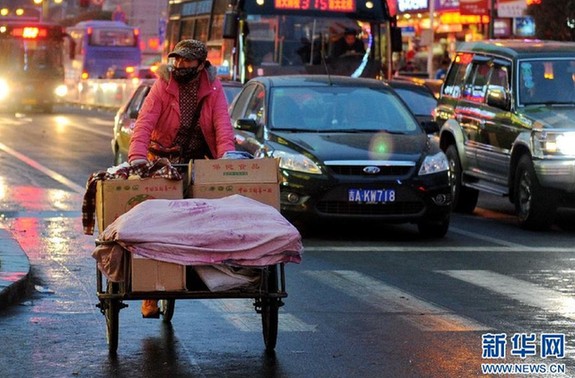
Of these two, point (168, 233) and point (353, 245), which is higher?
point (168, 233)

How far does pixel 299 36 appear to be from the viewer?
27203 millimetres

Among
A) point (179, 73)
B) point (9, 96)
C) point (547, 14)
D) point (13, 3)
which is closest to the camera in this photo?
point (179, 73)

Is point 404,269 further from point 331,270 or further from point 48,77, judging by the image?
point 48,77

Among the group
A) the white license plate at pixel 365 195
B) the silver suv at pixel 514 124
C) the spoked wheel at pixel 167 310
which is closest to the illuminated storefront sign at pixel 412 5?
the silver suv at pixel 514 124

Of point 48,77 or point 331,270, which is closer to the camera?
point 331,270

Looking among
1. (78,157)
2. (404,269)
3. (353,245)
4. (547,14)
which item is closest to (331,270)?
(404,269)

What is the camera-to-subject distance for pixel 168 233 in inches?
326

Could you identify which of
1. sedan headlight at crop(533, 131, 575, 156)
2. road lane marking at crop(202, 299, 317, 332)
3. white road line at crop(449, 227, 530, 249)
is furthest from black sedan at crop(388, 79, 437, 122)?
road lane marking at crop(202, 299, 317, 332)

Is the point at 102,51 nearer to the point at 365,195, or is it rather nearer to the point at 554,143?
the point at 554,143

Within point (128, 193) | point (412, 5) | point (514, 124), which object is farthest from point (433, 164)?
point (412, 5)

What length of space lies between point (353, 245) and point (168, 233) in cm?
647

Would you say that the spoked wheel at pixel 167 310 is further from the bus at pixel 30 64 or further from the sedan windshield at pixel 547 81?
the bus at pixel 30 64

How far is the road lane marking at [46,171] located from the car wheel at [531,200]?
578cm

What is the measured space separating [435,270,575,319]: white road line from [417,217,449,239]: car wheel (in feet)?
7.81
